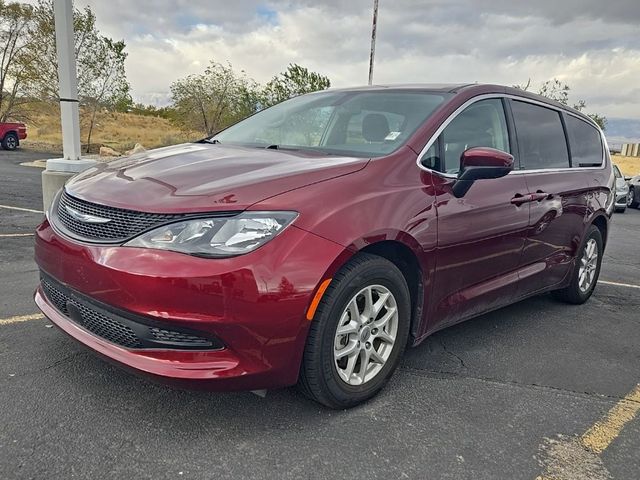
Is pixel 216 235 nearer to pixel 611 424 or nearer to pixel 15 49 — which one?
pixel 611 424

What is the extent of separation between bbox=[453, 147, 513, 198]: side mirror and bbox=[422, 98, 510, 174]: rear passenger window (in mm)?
101

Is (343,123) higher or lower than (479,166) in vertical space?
higher

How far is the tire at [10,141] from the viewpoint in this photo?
23.9 m

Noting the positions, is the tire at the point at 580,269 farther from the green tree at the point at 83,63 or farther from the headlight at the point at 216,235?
the green tree at the point at 83,63

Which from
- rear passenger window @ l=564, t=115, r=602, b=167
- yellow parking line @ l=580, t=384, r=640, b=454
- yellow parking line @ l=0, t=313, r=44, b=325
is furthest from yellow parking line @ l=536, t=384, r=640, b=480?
yellow parking line @ l=0, t=313, r=44, b=325

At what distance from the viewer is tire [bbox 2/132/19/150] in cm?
2386

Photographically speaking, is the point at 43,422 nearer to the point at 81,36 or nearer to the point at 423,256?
the point at 423,256

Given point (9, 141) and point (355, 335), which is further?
point (9, 141)

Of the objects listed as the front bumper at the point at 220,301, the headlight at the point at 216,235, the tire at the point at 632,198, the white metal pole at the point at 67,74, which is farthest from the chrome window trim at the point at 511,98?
the tire at the point at 632,198

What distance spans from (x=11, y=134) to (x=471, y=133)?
2562 centimetres

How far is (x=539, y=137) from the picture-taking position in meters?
4.14

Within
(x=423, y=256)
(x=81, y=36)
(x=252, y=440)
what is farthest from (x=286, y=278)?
(x=81, y=36)

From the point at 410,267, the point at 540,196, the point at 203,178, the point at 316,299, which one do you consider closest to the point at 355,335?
the point at 316,299

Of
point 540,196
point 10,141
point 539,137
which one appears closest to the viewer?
point 540,196
